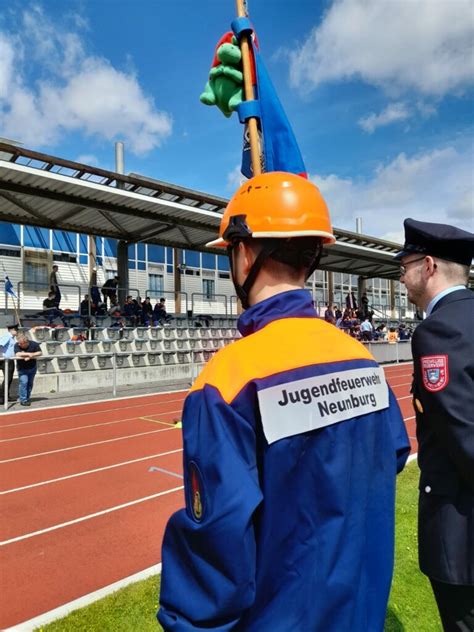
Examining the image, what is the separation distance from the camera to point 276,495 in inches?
44.6

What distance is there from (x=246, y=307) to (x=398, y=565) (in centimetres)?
340

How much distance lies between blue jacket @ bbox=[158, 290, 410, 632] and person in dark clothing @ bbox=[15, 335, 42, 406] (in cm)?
1189

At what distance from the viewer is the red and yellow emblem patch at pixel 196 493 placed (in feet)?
3.55

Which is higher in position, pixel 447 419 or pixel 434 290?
pixel 434 290

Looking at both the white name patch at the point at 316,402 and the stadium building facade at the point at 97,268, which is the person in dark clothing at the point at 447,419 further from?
the stadium building facade at the point at 97,268

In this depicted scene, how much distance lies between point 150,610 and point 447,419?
252 cm

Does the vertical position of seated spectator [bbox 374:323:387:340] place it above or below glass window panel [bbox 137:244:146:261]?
below

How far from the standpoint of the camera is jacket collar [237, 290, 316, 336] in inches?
52.3

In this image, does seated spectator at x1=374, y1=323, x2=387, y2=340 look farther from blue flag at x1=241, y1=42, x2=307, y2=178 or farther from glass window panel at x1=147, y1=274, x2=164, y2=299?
blue flag at x1=241, y1=42, x2=307, y2=178

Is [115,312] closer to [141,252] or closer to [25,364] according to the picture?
[25,364]

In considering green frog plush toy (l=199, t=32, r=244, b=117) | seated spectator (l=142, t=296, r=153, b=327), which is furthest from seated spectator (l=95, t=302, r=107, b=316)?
green frog plush toy (l=199, t=32, r=244, b=117)

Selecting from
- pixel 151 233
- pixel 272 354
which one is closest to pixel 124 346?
pixel 151 233

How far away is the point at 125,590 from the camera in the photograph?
3348 mm

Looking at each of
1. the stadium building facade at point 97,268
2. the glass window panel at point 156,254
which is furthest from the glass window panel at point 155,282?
the glass window panel at point 156,254
